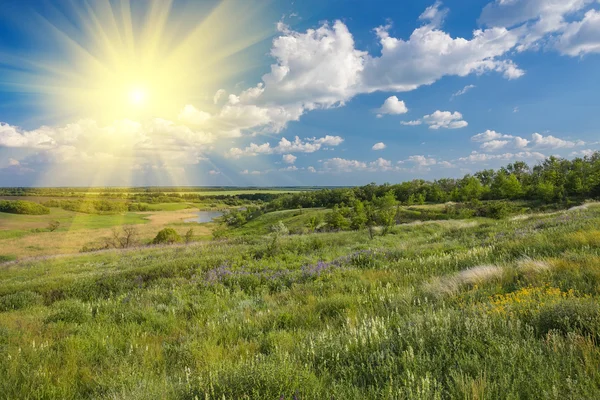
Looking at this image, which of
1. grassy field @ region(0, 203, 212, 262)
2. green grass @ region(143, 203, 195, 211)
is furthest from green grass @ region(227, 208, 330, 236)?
green grass @ region(143, 203, 195, 211)

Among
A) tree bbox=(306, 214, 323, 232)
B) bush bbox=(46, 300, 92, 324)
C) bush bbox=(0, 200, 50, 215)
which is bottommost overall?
tree bbox=(306, 214, 323, 232)

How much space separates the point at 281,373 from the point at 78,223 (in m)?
101

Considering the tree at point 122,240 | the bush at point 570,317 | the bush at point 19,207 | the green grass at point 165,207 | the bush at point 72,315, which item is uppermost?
the bush at point 570,317

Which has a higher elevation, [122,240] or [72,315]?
[72,315]

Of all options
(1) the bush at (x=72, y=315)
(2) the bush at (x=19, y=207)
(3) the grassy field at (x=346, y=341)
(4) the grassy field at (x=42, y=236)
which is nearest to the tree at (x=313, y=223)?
(4) the grassy field at (x=42, y=236)

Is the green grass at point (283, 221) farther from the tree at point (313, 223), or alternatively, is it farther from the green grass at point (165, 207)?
the green grass at point (165, 207)

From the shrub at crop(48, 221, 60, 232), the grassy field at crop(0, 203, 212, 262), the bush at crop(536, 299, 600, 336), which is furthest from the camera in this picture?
the shrub at crop(48, 221, 60, 232)

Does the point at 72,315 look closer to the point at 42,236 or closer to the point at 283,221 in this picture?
the point at 283,221

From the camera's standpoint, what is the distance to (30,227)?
212 ft

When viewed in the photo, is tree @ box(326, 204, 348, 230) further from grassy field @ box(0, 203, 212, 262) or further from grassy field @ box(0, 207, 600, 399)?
grassy field @ box(0, 207, 600, 399)

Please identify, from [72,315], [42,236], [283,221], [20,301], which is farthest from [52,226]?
[72,315]

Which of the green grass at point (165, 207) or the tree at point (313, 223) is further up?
the tree at point (313, 223)

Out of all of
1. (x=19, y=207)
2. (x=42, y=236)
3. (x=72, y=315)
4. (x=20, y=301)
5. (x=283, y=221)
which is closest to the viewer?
(x=72, y=315)

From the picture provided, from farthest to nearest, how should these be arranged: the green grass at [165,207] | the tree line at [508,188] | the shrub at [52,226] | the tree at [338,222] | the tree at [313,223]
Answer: the green grass at [165,207]
the shrub at [52,226]
the tree line at [508,188]
the tree at [313,223]
the tree at [338,222]
